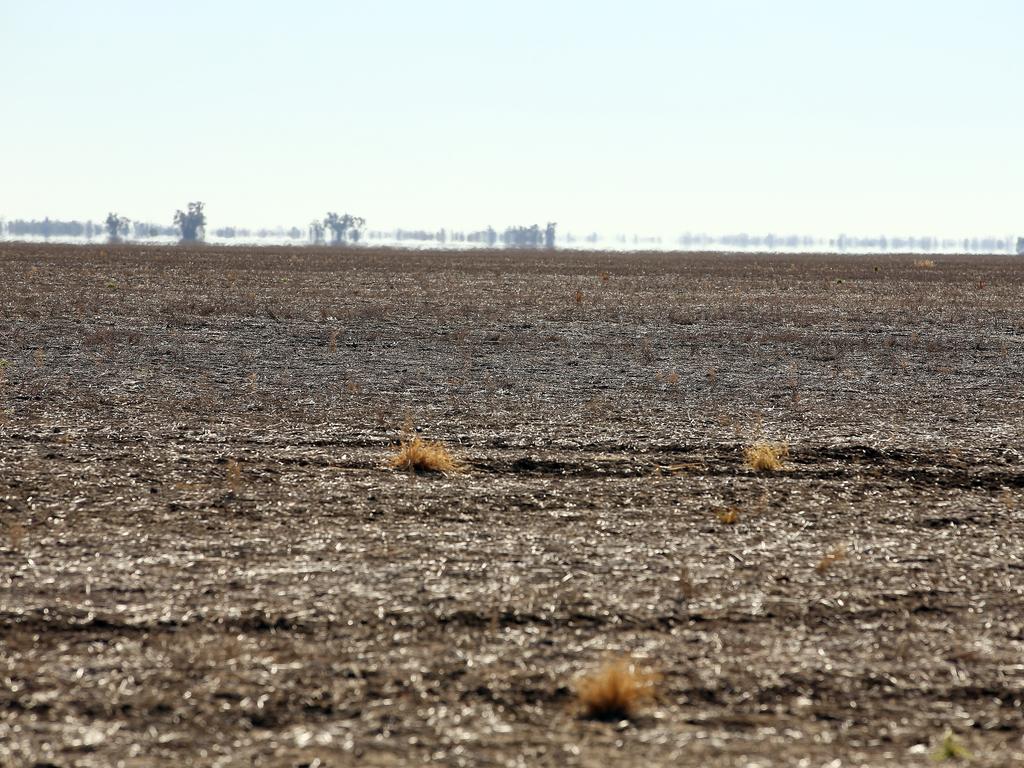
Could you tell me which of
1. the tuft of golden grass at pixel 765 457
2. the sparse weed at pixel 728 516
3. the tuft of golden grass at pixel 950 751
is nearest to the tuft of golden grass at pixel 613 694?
the tuft of golden grass at pixel 950 751

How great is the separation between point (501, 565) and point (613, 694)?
2.48 m

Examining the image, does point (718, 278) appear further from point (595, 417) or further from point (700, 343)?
point (595, 417)

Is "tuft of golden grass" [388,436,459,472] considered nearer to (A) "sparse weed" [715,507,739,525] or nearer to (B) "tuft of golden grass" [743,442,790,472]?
(A) "sparse weed" [715,507,739,525]

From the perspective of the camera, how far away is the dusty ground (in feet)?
18.0

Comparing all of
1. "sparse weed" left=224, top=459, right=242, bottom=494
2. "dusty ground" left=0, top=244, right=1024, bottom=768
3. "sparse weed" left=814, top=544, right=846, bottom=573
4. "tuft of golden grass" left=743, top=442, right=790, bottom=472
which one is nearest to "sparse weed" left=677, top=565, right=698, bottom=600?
"dusty ground" left=0, top=244, right=1024, bottom=768

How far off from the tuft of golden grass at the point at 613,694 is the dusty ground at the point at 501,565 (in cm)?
9

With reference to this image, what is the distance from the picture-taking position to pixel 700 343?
23688mm

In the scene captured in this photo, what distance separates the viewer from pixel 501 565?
26.3 ft

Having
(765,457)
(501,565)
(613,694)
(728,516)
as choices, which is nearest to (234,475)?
(501,565)

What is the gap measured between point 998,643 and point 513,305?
27976 millimetres

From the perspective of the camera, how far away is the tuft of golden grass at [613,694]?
5.59m

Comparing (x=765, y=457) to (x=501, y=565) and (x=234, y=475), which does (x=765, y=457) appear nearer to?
(x=501, y=565)

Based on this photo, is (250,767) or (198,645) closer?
(250,767)

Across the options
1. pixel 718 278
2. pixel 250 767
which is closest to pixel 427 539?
pixel 250 767
